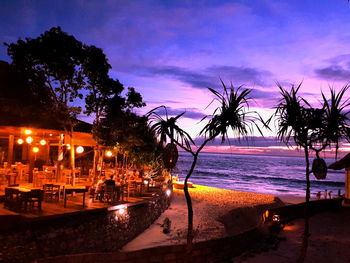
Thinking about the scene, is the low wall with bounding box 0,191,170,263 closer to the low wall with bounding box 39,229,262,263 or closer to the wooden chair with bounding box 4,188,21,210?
the wooden chair with bounding box 4,188,21,210

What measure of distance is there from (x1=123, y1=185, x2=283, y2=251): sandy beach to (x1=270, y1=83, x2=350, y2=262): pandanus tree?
4.69 metres

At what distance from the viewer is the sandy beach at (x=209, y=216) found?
32.1ft

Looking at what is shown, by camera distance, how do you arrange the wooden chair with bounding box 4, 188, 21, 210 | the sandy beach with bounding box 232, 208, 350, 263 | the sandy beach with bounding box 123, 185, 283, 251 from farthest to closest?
the sandy beach with bounding box 123, 185, 283, 251, the sandy beach with bounding box 232, 208, 350, 263, the wooden chair with bounding box 4, 188, 21, 210

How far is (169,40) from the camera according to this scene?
1855 cm

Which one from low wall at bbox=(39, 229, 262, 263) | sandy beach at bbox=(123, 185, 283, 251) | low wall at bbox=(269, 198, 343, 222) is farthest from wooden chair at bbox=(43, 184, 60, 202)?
low wall at bbox=(269, 198, 343, 222)

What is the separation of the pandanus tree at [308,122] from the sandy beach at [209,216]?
4.69 m

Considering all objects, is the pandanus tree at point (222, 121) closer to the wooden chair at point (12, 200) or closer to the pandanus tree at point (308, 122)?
the pandanus tree at point (308, 122)

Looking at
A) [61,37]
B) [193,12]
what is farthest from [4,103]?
[193,12]

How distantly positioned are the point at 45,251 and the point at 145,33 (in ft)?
44.1

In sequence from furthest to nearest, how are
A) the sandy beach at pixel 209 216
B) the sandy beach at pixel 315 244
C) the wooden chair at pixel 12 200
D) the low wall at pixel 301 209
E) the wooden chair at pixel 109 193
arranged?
the low wall at pixel 301 209, the sandy beach at pixel 209 216, the wooden chair at pixel 109 193, the sandy beach at pixel 315 244, the wooden chair at pixel 12 200

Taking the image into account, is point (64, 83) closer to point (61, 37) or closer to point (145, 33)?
point (61, 37)

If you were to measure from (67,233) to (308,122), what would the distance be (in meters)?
6.08

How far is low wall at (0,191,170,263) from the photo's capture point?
668 centimetres

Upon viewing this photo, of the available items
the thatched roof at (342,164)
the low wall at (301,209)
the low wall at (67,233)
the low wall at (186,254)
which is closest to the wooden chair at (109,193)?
the low wall at (67,233)
